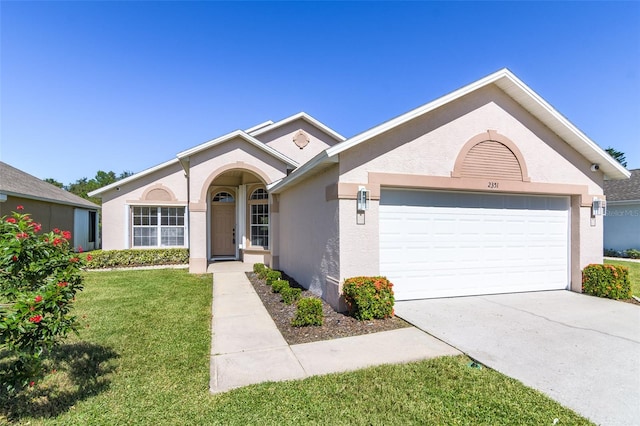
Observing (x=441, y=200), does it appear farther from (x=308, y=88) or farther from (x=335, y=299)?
(x=308, y=88)

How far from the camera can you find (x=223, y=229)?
16219 mm

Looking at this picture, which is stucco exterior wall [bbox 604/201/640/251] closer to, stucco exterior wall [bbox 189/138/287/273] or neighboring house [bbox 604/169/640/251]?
neighboring house [bbox 604/169/640/251]

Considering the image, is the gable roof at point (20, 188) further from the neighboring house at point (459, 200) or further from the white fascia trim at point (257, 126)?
the neighboring house at point (459, 200)

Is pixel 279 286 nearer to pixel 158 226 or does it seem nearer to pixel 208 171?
pixel 208 171

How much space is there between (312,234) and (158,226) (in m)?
11.1

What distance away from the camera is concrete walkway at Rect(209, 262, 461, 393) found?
4164 mm

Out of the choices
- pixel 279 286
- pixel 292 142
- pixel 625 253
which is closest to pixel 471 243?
pixel 279 286

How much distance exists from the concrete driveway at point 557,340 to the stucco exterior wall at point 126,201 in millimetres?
13626

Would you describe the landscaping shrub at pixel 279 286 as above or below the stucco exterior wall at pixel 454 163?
below

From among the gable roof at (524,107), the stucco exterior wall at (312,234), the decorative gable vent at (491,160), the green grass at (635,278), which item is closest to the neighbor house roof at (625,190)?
the green grass at (635,278)

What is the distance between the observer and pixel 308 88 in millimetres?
14711

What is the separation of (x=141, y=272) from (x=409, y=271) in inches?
412

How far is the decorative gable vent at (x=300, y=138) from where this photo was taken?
1702cm

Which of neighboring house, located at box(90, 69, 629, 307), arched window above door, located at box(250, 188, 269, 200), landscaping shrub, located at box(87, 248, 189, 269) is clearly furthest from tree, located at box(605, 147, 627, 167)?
landscaping shrub, located at box(87, 248, 189, 269)
